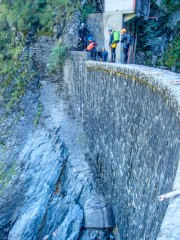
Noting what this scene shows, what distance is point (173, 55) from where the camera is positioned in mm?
12711

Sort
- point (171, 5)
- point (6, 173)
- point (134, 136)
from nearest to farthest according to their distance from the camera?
point (134, 136) → point (6, 173) → point (171, 5)

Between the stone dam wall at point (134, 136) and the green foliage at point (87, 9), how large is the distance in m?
2.39

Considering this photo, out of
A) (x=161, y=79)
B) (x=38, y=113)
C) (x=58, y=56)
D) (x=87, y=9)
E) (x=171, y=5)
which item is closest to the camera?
(x=161, y=79)

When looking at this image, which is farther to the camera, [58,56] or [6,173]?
[58,56]

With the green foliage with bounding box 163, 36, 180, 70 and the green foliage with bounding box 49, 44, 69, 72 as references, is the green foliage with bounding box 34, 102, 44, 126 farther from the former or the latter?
the green foliage with bounding box 163, 36, 180, 70

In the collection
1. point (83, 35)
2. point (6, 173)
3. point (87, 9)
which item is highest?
point (87, 9)

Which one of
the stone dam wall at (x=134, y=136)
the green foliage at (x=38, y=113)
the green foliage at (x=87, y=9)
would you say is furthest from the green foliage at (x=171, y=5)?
the green foliage at (x=38, y=113)

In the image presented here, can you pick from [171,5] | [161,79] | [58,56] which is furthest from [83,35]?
[161,79]

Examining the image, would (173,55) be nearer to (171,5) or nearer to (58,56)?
(171,5)

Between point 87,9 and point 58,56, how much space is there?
9.30 feet

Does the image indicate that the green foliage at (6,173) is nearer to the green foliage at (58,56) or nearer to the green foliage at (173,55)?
the green foliage at (58,56)

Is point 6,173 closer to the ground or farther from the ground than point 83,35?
closer to the ground

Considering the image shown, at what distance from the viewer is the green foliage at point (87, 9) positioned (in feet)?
44.3

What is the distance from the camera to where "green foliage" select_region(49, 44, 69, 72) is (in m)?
12.7
